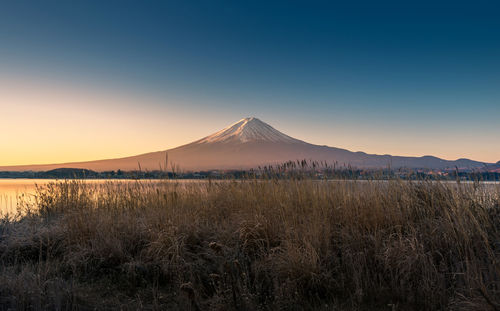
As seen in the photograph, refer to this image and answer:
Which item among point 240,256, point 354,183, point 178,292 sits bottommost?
point 178,292

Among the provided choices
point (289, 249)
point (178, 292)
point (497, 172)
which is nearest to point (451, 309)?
point (289, 249)

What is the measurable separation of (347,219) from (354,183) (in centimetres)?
146

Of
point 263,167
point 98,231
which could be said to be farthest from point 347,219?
point 98,231

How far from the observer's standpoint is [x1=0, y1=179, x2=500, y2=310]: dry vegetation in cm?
319

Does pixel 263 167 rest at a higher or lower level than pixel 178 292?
higher

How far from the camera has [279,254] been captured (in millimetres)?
3828

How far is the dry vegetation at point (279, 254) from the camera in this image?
319 centimetres

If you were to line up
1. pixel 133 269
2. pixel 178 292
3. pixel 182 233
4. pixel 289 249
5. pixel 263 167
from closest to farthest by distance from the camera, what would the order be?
pixel 178 292 → pixel 289 249 → pixel 133 269 → pixel 182 233 → pixel 263 167

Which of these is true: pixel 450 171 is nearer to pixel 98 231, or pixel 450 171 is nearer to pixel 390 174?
pixel 390 174

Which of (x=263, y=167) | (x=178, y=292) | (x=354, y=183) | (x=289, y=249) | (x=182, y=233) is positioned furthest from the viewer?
(x=263, y=167)

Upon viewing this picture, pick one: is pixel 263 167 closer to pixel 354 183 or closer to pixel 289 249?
pixel 354 183

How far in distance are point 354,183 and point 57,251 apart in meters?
5.51

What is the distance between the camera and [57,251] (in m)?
4.97

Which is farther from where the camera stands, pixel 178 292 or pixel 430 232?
pixel 430 232
